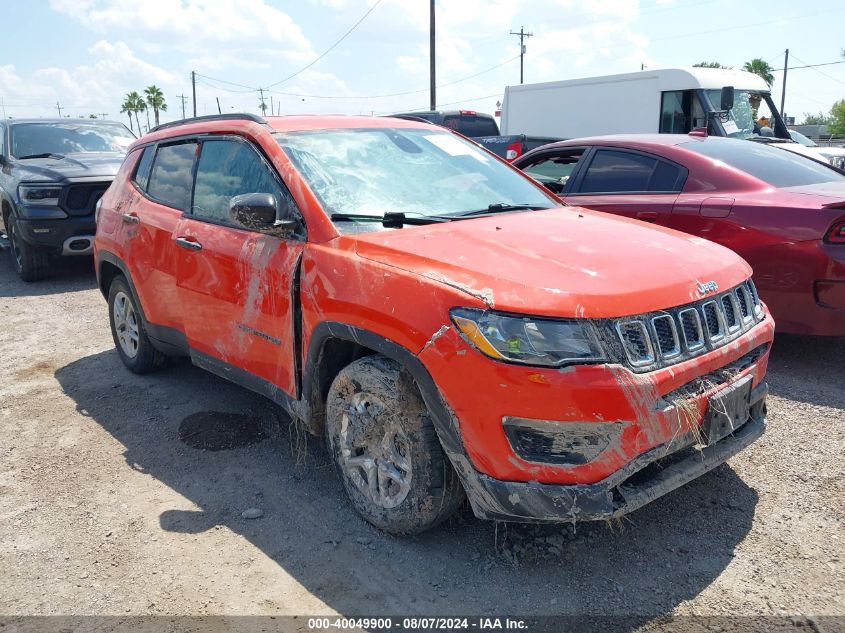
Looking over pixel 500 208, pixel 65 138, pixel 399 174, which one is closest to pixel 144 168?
pixel 399 174

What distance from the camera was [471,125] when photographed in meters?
17.4

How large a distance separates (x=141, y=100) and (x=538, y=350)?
9298 cm

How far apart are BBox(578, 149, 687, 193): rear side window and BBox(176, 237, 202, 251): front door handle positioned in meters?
3.38

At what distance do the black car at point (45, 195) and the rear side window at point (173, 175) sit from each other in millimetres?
4535

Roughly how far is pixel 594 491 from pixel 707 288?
Result: 1.00 m

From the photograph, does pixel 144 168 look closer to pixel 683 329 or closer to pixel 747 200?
pixel 683 329

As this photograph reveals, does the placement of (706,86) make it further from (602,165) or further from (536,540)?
(536,540)

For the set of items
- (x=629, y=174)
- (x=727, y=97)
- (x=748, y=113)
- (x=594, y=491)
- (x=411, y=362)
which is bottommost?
(x=594, y=491)

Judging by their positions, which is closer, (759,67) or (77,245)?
(77,245)

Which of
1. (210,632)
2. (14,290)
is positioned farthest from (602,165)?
(14,290)

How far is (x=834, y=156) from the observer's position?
12.6 meters

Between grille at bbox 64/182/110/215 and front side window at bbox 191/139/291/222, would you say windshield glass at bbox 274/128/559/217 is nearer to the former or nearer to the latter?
front side window at bbox 191/139/291/222

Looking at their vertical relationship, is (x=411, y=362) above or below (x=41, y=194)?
below

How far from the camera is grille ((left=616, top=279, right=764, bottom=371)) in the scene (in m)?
2.62
